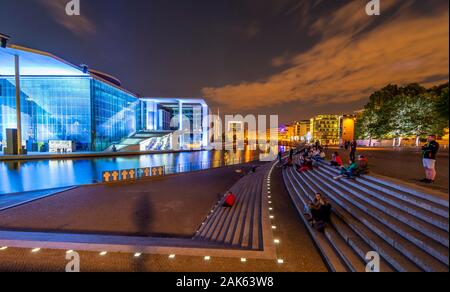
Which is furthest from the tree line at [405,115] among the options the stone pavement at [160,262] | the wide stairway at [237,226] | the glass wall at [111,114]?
the glass wall at [111,114]

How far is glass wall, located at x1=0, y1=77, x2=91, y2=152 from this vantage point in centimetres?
3406

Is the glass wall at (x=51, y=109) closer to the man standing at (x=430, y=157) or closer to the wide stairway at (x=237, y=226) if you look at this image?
the wide stairway at (x=237, y=226)

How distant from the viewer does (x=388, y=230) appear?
4.12m

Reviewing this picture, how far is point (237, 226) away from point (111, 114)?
154ft

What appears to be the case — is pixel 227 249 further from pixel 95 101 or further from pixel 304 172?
pixel 95 101

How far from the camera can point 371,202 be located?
529cm

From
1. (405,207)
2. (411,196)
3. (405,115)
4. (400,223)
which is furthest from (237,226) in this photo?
(405,115)

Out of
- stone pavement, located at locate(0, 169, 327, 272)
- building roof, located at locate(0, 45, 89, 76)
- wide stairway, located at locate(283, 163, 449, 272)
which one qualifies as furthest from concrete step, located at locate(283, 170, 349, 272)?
building roof, located at locate(0, 45, 89, 76)

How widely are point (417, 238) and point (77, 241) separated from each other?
8359 millimetres

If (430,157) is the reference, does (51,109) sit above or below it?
above

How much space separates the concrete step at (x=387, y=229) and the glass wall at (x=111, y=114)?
146ft

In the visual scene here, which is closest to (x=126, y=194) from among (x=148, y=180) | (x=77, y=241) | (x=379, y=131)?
(x=148, y=180)

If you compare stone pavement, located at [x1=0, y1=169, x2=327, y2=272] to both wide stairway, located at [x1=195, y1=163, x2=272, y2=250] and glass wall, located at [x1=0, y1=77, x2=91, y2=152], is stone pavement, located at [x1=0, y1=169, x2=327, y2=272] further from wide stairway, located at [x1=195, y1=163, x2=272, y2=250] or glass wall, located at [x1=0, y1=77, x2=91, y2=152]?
glass wall, located at [x1=0, y1=77, x2=91, y2=152]

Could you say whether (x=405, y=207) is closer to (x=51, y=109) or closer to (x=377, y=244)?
(x=377, y=244)
